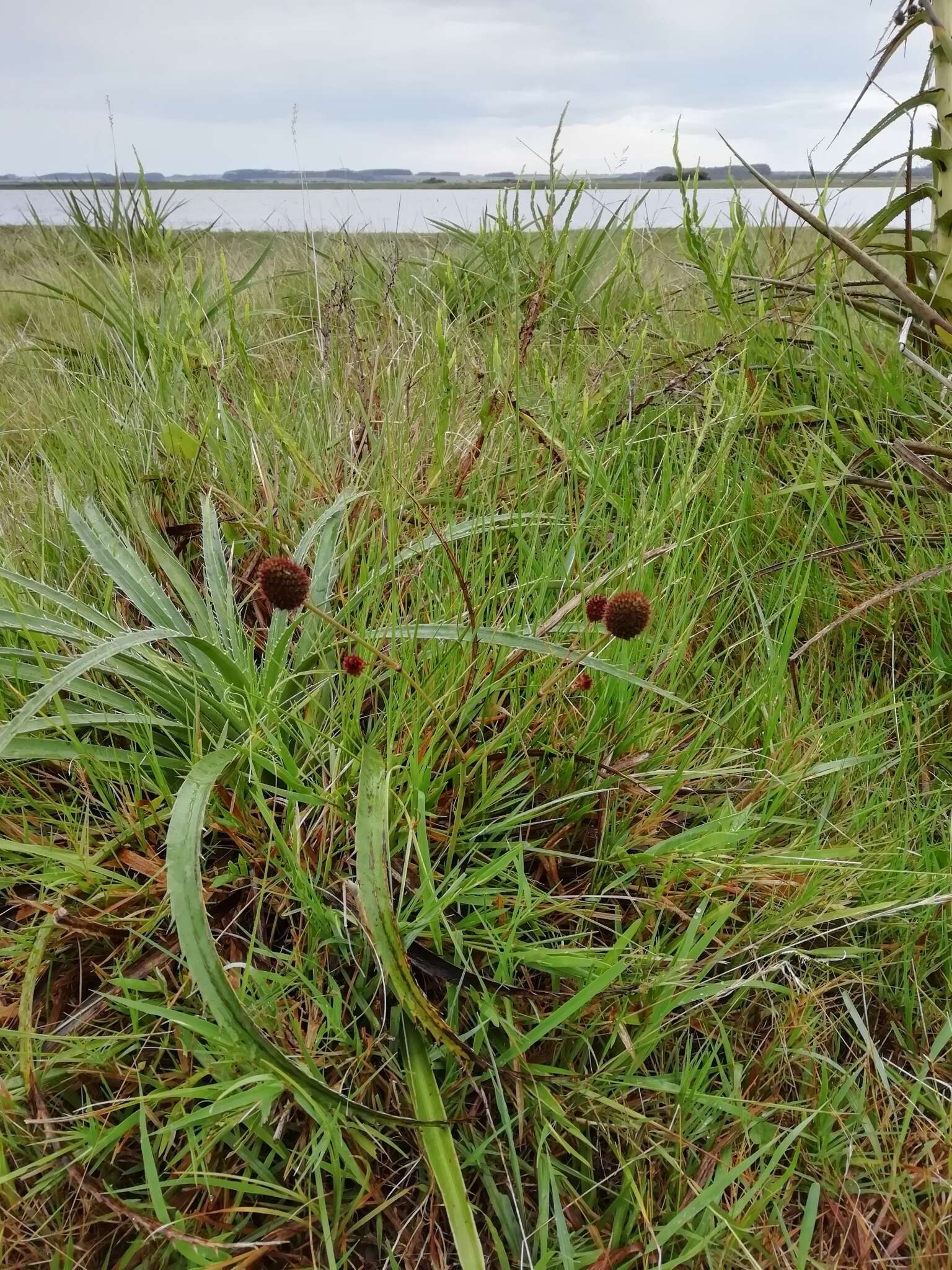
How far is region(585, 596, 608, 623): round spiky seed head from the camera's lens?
39.1 inches

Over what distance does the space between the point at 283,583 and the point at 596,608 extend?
37 centimetres

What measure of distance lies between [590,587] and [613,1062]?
54 cm

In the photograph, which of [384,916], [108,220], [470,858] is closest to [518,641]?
[470,858]

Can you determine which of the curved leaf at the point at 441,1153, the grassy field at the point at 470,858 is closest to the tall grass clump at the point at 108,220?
the grassy field at the point at 470,858

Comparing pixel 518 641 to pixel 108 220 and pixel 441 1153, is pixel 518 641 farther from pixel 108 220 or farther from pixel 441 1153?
pixel 108 220

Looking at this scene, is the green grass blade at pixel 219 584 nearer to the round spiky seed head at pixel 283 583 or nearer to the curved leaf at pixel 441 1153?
the round spiky seed head at pixel 283 583

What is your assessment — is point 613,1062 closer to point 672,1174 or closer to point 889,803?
point 672,1174

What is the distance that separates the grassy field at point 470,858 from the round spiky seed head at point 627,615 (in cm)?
10

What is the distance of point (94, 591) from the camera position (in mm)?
1351

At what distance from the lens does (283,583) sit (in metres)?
0.83

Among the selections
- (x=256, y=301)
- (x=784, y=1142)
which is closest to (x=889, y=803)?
(x=784, y=1142)

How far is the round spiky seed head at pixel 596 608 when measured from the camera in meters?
0.99

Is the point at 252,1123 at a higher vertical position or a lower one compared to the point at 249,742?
lower

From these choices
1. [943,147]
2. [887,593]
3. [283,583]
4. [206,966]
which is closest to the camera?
[206,966]
